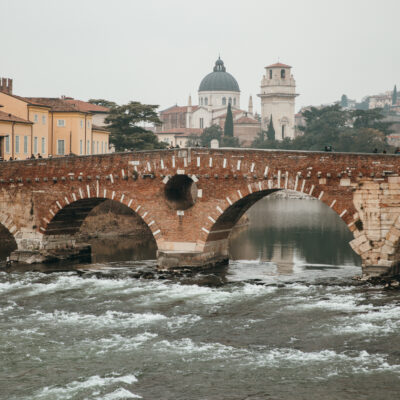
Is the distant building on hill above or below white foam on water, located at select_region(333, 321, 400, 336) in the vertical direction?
above

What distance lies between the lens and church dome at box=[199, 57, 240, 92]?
187000 mm

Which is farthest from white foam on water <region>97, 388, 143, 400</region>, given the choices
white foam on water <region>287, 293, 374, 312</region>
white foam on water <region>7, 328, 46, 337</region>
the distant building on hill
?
the distant building on hill

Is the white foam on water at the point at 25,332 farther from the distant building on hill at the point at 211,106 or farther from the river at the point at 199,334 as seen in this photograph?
the distant building on hill at the point at 211,106

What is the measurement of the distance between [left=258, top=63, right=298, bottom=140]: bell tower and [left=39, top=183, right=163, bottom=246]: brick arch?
419 feet

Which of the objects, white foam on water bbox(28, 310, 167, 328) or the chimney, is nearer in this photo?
white foam on water bbox(28, 310, 167, 328)

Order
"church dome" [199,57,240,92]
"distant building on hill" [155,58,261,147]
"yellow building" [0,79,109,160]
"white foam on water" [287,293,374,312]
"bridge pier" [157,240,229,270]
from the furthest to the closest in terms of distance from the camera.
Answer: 1. "church dome" [199,57,240,92]
2. "distant building on hill" [155,58,261,147]
3. "yellow building" [0,79,109,160]
4. "bridge pier" [157,240,229,270]
5. "white foam on water" [287,293,374,312]

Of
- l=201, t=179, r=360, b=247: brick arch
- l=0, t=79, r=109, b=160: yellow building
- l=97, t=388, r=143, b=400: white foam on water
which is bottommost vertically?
l=97, t=388, r=143, b=400: white foam on water

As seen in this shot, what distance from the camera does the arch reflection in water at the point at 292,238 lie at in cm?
4181

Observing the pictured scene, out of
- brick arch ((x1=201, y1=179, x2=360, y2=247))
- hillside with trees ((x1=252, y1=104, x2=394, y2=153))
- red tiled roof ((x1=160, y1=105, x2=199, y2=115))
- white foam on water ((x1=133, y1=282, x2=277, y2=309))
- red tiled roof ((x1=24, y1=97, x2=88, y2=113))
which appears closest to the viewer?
white foam on water ((x1=133, y1=282, x2=277, y2=309))

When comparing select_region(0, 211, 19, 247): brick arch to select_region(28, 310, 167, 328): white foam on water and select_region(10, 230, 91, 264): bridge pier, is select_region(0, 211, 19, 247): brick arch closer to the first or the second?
select_region(10, 230, 91, 264): bridge pier

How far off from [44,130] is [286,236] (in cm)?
1815

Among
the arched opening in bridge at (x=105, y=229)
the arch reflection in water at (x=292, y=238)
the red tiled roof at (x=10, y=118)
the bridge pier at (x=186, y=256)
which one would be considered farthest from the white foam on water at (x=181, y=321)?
the red tiled roof at (x=10, y=118)

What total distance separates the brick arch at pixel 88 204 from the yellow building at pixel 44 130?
10.9 meters

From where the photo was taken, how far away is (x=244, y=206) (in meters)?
36.7
